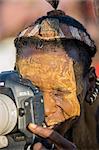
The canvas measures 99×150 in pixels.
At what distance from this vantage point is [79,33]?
268 cm

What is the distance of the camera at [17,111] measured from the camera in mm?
2105

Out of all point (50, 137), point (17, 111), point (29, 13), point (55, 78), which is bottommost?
point (50, 137)

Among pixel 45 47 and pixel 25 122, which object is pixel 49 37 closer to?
pixel 45 47

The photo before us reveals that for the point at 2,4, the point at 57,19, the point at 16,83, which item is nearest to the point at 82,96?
the point at 57,19

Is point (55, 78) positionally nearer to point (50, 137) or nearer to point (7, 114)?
point (50, 137)

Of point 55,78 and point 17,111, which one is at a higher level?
point 55,78

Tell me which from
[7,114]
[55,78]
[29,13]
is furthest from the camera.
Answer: [29,13]

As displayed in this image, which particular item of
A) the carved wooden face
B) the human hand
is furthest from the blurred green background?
the human hand

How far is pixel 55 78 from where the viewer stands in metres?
2.55

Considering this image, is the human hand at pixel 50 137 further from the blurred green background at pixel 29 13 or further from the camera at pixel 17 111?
the blurred green background at pixel 29 13

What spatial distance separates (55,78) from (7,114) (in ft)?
1.63

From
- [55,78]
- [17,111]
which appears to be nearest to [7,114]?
[17,111]

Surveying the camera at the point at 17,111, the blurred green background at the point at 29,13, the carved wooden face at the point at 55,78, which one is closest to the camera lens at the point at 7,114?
the camera at the point at 17,111

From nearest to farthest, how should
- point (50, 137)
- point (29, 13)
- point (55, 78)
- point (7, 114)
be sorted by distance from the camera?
point (7, 114)
point (50, 137)
point (55, 78)
point (29, 13)
